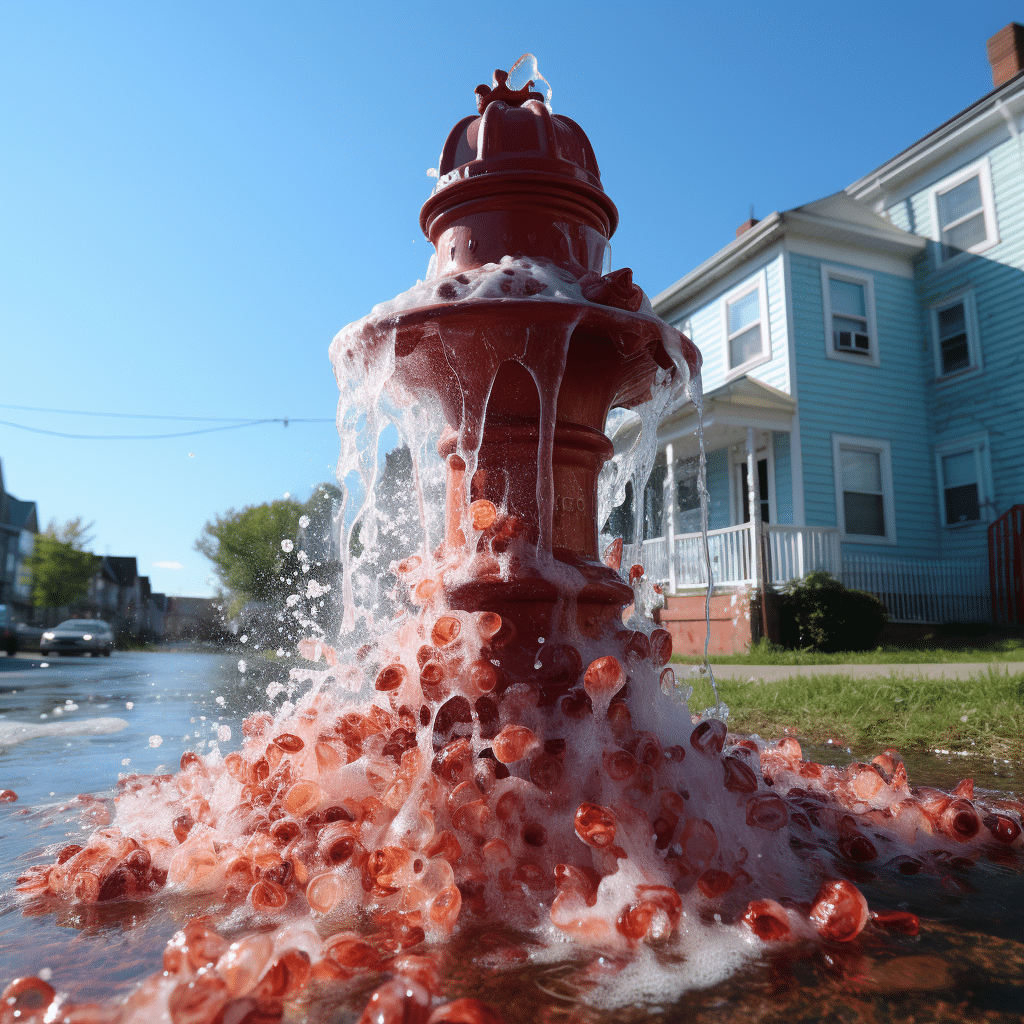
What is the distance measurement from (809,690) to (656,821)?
3445 mm

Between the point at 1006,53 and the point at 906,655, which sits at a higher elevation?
the point at 1006,53

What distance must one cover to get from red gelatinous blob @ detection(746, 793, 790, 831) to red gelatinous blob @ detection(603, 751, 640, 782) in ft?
0.95

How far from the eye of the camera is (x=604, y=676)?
1.80 m

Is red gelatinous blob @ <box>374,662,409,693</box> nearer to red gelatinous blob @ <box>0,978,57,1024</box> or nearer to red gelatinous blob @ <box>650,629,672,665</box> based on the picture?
red gelatinous blob @ <box>650,629,672,665</box>

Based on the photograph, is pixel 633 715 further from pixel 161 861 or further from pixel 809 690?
pixel 809 690

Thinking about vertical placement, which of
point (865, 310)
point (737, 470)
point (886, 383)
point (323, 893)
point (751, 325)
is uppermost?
point (865, 310)

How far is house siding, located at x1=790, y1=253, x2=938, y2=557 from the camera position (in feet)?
40.1

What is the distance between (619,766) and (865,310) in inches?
542

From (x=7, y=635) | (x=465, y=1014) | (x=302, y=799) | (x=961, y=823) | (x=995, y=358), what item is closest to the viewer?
(x=465, y=1014)

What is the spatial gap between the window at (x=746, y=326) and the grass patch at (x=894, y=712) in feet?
31.3

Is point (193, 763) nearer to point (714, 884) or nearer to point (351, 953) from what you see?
point (351, 953)

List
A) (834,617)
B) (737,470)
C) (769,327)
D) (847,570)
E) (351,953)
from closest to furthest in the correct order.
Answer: (351,953)
(834,617)
(847,570)
(769,327)
(737,470)

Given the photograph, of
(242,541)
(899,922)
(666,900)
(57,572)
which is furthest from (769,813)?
(57,572)

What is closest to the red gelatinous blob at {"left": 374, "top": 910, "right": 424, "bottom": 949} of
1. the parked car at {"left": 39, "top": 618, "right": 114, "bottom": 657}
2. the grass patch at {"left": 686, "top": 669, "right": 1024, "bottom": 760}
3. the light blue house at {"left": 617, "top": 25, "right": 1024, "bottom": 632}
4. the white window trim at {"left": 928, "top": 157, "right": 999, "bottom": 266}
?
the grass patch at {"left": 686, "top": 669, "right": 1024, "bottom": 760}
